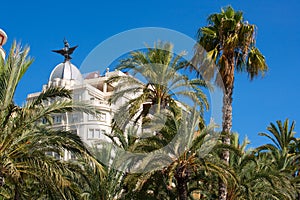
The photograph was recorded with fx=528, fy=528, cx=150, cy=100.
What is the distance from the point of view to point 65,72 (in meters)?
69.2

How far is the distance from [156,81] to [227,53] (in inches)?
137

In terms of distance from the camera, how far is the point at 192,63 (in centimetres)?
2462

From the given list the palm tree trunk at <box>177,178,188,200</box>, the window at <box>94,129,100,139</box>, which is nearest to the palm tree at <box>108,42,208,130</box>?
the palm tree trunk at <box>177,178,188,200</box>

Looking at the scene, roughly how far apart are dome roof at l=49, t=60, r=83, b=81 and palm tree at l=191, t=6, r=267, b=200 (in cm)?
4518

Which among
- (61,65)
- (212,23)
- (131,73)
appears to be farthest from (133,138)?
(61,65)

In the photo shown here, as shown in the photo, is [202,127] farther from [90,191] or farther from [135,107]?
[90,191]

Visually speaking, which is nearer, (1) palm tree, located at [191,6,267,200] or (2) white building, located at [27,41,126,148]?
(1) palm tree, located at [191,6,267,200]

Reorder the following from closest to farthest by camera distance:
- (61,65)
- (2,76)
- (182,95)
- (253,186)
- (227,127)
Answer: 1. (2,76)
2. (227,127)
3. (182,95)
4. (253,186)
5. (61,65)

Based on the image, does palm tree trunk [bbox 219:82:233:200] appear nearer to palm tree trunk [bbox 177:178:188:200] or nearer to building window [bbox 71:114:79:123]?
palm tree trunk [bbox 177:178:188:200]

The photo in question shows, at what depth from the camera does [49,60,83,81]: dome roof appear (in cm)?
6884

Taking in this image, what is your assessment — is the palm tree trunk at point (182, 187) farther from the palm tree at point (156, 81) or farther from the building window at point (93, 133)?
the building window at point (93, 133)

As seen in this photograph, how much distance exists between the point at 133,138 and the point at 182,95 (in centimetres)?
326

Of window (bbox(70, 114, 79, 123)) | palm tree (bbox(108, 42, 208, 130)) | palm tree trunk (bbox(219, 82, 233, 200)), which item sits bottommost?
palm tree trunk (bbox(219, 82, 233, 200))

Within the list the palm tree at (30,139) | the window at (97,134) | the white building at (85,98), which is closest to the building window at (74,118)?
the white building at (85,98)
